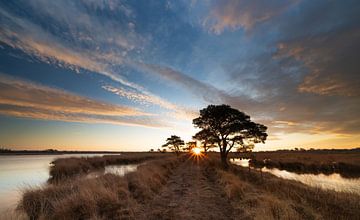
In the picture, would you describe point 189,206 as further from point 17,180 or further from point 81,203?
point 17,180

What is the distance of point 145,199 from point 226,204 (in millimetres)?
3645

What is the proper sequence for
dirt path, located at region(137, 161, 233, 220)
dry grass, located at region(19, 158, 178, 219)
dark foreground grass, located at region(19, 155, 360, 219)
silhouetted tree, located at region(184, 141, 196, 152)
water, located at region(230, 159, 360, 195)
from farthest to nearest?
silhouetted tree, located at region(184, 141, 196, 152)
water, located at region(230, 159, 360, 195)
dirt path, located at region(137, 161, 233, 220)
dry grass, located at region(19, 158, 178, 219)
dark foreground grass, located at region(19, 155, 360, 219)

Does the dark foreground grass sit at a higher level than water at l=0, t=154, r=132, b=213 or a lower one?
higher

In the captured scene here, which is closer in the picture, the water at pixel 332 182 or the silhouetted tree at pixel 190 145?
the water at pixel 332 182

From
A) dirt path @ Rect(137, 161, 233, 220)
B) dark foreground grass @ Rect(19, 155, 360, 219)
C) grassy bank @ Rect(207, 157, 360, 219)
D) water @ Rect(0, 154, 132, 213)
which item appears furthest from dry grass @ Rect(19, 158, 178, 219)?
grassy bank @ Rect(207, 157, 360, 219)

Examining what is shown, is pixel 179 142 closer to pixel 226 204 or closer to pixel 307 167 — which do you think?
pixel 307 167

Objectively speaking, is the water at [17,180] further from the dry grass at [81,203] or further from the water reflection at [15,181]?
the dry grass at [81,203]

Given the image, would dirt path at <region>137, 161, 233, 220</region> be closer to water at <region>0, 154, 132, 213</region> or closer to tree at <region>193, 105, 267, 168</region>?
water at <region>0, 154, 132, 213</region>

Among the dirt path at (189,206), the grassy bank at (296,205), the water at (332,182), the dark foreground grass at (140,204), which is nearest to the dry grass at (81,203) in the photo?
the dark foreground grass at (140,204)

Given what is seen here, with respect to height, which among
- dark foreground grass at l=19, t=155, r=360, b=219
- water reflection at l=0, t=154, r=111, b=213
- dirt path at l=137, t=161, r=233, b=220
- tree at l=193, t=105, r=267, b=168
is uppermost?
tree at l=193, t=105, r=267, b=168

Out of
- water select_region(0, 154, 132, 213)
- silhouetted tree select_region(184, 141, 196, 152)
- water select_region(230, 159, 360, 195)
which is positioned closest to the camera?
water select_region(0, 154, 132, 213)

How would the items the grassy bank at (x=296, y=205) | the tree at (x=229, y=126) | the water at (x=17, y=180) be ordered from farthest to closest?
the tree at (x=229, y=126) < the water at (x=17, y=180) < the grassy bank at (x=296, y=205)

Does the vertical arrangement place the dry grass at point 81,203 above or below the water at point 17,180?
above

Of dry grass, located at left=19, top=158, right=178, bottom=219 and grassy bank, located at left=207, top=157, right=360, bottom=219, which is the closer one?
grassy bank, located at left=207, top=157, right=360, bottom=219
